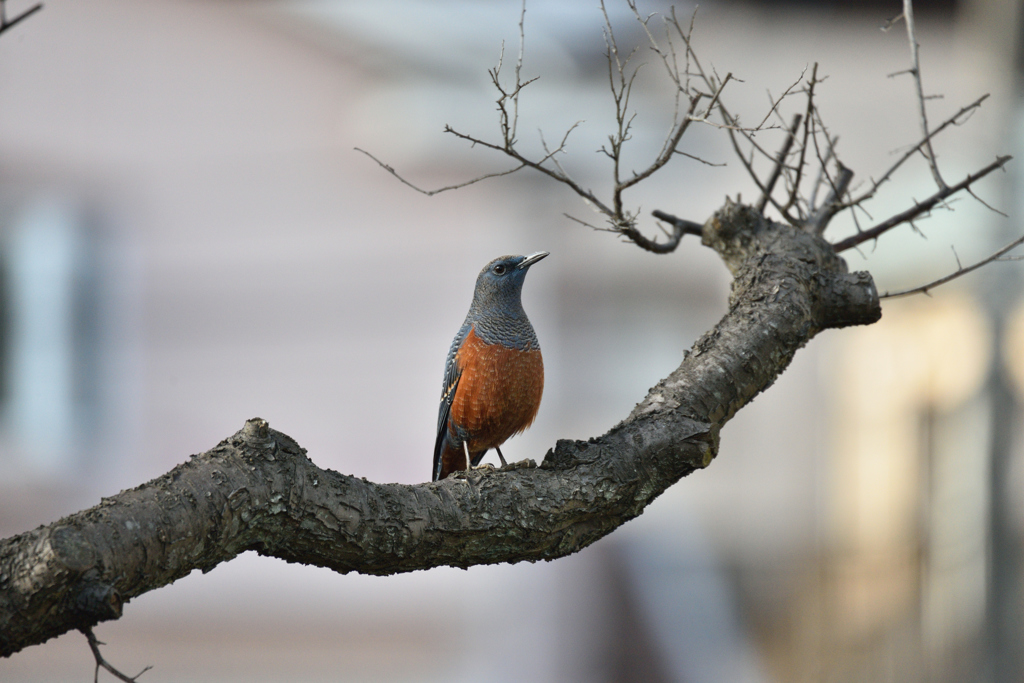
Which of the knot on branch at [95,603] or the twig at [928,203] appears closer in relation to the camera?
the knot on branch at [95,603]

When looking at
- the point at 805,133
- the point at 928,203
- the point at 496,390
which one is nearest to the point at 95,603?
the point at 496,390

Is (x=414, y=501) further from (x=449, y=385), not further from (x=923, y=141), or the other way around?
(x=923, y=141)

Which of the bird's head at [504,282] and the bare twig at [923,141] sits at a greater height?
the bare twig at [923,141]

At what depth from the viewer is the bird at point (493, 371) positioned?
11.0 feet

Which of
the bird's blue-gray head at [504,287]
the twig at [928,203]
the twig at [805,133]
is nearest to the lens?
the twig at [805,133]

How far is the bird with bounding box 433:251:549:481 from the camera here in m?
3.37

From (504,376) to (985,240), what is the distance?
455cm

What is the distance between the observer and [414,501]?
6.70ft

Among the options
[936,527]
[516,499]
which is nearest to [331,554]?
[516,499]

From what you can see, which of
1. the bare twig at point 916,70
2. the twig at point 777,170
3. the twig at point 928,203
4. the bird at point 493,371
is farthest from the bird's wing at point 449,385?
the bare twig at point 916,70

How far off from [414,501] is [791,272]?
1.71 metres

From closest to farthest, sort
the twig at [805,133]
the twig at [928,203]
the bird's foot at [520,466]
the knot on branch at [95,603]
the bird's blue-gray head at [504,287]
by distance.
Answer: the knot on branch at [95,603] < the bird's foot at [520,466] < the twig at [805,133] < the twig at [928,203] < the bird's blue-gray head at [504,287]

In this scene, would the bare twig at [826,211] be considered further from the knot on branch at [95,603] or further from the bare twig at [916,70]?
the knot on branch at [95,603]

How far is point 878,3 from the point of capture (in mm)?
12820
